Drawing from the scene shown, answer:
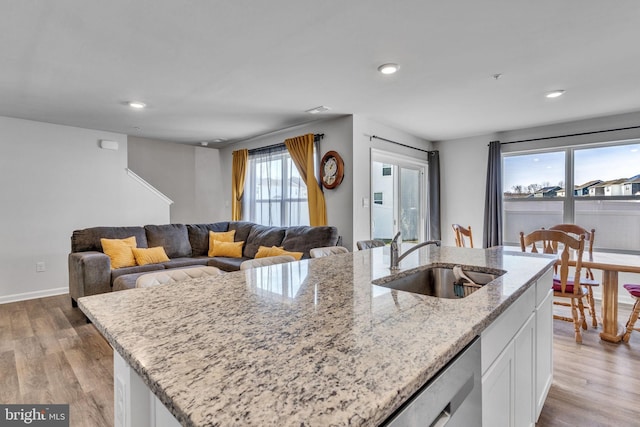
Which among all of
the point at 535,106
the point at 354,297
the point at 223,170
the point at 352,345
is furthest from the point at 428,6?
the point at 223,170

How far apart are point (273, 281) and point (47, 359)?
239 centimetres

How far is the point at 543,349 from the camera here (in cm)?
180

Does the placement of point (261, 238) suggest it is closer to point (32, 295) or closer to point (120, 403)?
point (32, 295)

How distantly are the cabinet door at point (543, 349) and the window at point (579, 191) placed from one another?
323 centimetres

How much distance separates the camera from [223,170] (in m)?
6.32

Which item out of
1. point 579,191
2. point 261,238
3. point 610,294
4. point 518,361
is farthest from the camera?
point 261,238

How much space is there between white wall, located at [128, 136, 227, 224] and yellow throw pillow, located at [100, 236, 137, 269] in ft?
5.82

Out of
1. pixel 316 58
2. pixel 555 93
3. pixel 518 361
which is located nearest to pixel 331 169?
pixel 316 58

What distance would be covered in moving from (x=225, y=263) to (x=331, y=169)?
1.82 meters

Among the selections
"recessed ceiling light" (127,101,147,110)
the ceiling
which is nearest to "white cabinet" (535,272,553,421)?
the ceiling

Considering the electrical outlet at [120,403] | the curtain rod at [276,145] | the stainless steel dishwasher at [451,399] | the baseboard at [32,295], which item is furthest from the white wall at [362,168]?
the baseboard at [32,295]

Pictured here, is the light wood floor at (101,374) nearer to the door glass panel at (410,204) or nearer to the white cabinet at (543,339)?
the white cabinet at (543,339)

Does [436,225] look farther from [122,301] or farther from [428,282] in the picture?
[122,301]

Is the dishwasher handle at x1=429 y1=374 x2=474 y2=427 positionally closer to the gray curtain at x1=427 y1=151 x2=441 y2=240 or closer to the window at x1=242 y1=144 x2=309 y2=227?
the window at x1=242 y1=144 x2=309 y2=227
